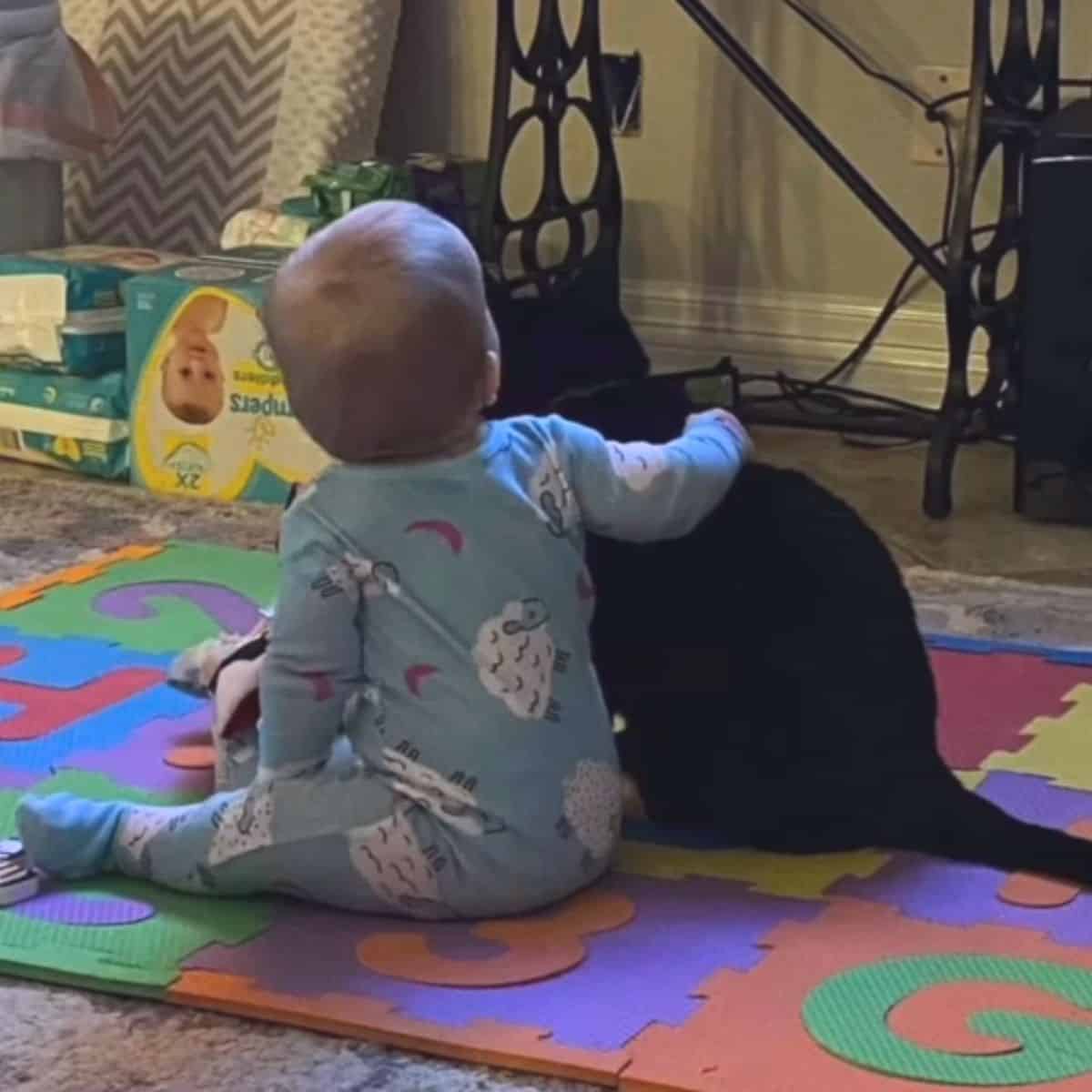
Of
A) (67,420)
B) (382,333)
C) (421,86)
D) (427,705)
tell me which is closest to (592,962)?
(427,705)

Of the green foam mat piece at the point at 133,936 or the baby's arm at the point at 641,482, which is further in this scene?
the baby's arm at the point at 641,482

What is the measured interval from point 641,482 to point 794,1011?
0.36 meters

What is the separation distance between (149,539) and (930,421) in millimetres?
1001

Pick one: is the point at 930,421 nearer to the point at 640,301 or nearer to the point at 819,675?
the point at 640,301

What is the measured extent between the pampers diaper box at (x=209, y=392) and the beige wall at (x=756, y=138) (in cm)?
62

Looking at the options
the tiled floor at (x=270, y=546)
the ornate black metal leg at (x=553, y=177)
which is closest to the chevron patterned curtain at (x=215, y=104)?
the ornate black metal leg at (x=553, y=177)

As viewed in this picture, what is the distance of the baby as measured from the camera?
137 centimetres

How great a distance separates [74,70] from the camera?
9.16 feet

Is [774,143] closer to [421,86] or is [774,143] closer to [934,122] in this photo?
[934,122]

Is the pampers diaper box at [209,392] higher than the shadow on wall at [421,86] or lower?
lower

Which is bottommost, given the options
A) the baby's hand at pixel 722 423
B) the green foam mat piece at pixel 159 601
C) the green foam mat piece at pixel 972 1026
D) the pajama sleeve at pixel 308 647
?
the green foam mat piece at pixel 972 1026

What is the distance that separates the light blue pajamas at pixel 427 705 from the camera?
1388mm

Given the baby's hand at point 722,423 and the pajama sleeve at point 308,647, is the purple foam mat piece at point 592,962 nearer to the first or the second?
the pajama sleeve at point 308,647

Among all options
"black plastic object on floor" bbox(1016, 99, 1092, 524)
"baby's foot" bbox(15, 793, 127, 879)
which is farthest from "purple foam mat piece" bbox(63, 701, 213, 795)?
"black plastic object on floor" bbox(1016, 99, 1092, 524)
